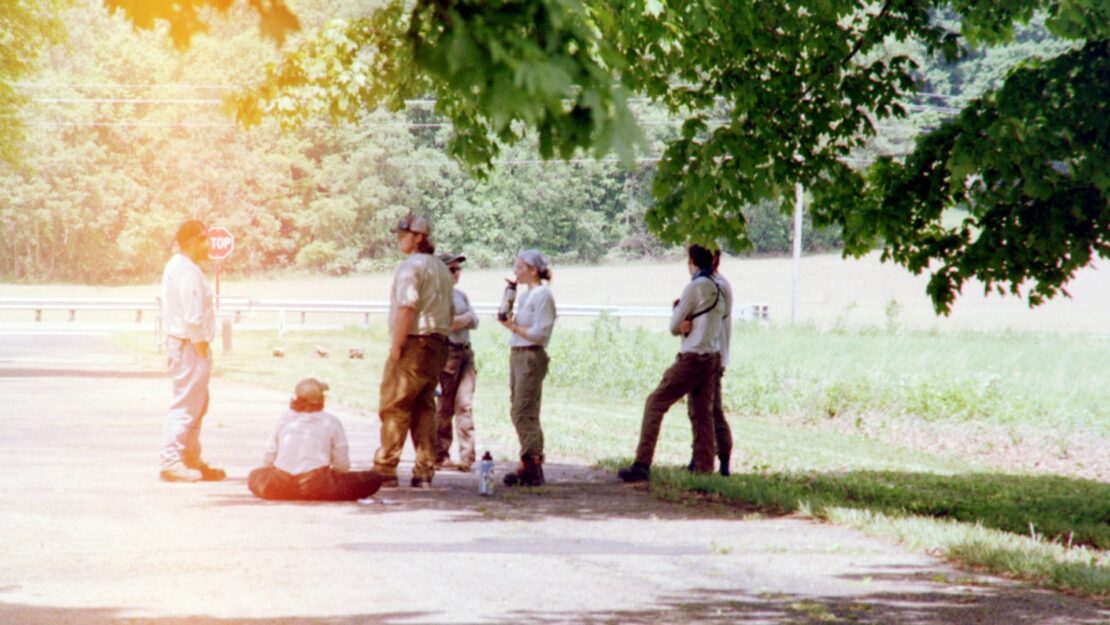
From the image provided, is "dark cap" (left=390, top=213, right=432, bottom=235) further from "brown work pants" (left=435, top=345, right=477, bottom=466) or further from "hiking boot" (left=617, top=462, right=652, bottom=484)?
"hiking boot" (left=617, top=462, right=652, bottom=484)

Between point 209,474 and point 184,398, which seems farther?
point 209,474

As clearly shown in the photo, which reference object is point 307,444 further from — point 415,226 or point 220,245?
point 220,245

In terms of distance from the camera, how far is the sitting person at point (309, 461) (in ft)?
34.8

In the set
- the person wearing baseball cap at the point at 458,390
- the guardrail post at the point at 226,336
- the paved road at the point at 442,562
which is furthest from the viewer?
the guardrail post at the point at 226,336

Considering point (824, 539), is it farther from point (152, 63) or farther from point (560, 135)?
point (152, 63)

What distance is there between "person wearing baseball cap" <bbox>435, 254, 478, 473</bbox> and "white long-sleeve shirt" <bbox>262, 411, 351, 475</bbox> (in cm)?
250

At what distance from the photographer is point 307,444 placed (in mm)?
10602


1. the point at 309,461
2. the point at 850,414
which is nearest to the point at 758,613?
the point at 309,461

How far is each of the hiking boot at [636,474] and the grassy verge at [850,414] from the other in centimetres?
16

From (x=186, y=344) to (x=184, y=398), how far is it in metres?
0.41

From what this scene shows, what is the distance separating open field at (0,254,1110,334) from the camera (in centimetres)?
6134

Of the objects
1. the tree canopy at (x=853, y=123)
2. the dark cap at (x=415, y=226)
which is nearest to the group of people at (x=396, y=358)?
the dark cap at (x=415, y=226)

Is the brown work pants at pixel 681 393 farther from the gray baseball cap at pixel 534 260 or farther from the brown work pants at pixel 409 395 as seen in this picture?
the brown work pants at pixel 409 395

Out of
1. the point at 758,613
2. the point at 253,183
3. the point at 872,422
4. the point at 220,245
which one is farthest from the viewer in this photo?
the point at 253,183
